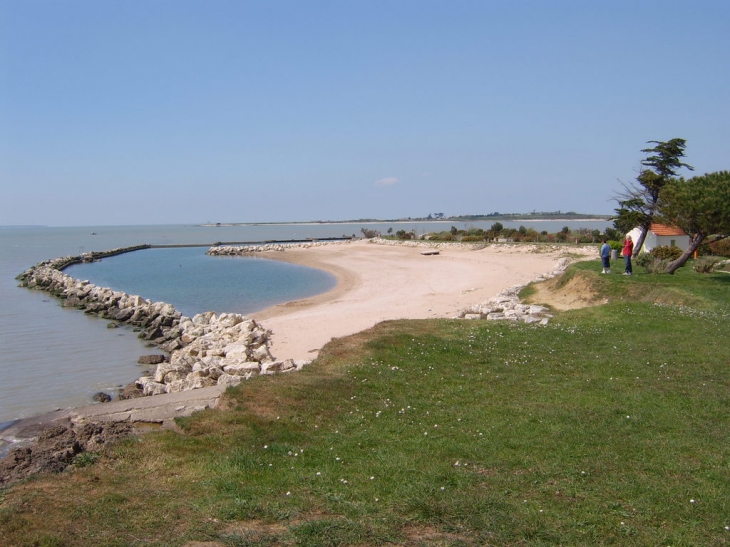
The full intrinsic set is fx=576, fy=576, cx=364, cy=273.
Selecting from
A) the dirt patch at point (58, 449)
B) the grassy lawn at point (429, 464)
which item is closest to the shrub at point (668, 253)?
the grassy lawn at point (429, 464)

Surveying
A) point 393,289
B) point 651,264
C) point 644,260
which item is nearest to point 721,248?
point 644,260

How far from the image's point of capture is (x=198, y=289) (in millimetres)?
40062

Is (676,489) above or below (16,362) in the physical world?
above

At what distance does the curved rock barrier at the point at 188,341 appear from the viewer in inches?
539

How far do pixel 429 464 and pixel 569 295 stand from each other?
Result: 1787cm

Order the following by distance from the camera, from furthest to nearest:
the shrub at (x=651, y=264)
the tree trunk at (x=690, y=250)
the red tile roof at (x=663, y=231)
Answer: the red tile roof at (x=663, y=231) < the shrub at (x=651, y=264) < the tree trunk at (x=690, y=250)

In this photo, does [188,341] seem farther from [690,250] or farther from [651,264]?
[651,264]

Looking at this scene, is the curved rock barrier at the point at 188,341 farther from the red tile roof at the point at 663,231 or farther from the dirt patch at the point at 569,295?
the red tile roof at the point at 663,231

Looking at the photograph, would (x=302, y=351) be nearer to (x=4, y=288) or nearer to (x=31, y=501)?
(x=31, y=501)

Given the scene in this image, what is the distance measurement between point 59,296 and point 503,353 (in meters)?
35.3

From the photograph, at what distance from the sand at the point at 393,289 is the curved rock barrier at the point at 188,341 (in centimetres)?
115

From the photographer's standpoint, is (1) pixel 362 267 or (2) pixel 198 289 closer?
(2) pixel 198 289

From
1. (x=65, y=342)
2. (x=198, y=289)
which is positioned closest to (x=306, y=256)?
(x=198, y=289)

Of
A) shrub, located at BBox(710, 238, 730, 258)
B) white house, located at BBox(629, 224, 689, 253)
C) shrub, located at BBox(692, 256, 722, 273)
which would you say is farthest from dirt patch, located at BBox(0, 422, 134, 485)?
shrub, located at BBox(710, 238, 730, 258)
